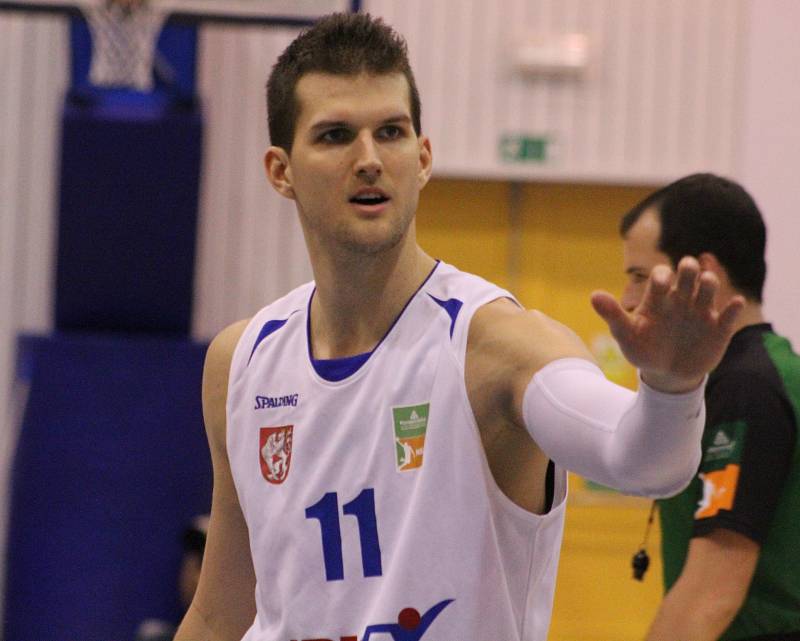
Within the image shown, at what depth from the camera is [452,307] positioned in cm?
254

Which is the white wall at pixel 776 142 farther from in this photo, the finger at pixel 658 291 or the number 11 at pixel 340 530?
the finger at pixel 658 291

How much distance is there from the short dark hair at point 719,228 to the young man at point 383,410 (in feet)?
2.49

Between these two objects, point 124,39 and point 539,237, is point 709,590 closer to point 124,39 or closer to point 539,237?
point 124,39

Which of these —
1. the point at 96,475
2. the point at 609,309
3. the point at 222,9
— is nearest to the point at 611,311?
the point at 609,309

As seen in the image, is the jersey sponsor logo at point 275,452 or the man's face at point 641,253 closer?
→ the jersey sponsor logo at point 275,452

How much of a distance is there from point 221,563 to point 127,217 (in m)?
5.00

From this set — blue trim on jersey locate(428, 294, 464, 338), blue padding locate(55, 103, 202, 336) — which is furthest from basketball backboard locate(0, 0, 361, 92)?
blue trim on jersey locate(428, 294, 464, 338)

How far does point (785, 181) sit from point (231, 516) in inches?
253

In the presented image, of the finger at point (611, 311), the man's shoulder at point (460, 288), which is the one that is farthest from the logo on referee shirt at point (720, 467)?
the finger at point (611, 311)

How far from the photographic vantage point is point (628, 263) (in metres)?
3.31

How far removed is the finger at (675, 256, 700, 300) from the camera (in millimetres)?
1745

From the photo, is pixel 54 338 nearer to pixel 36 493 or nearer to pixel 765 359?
pixel 36 493

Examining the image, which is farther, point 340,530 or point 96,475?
point 96,475

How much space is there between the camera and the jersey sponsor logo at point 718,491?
2938 mm
